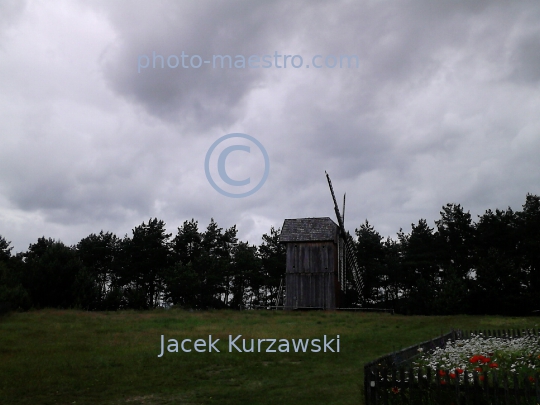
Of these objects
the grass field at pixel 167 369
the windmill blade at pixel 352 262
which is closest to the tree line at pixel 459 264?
the windmill blade at pixel 352 262

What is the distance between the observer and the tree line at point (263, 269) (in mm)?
47062

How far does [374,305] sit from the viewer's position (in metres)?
→ 65.2

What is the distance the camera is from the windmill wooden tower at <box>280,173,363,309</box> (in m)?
47.2

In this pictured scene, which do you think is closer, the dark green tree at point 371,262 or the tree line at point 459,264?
the tree line at point 459,264

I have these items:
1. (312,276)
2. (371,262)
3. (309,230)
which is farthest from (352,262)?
(371,262)

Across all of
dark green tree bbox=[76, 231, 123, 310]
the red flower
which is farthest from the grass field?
dark green tree bbox=[76, 231, 123, 310]

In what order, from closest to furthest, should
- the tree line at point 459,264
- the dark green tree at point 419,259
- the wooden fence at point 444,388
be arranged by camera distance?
1. the wooden fence at point 444,388
2. the tree line at point 459,264
3. the dark green tree at point 419,259

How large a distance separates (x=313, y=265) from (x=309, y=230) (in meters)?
3.72

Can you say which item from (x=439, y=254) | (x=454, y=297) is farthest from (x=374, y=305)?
(x=454, y=297)

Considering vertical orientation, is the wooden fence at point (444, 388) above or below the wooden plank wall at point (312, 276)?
below

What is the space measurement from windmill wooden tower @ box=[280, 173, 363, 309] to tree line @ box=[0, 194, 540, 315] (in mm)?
5923

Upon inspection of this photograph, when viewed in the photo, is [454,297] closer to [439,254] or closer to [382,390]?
[439,254]

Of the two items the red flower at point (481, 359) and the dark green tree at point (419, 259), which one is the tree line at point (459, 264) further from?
the red flower at point (481, 359)

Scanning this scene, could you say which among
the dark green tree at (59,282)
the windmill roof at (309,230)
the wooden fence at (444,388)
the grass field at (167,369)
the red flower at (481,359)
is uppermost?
the windmill roof at (309,230)
